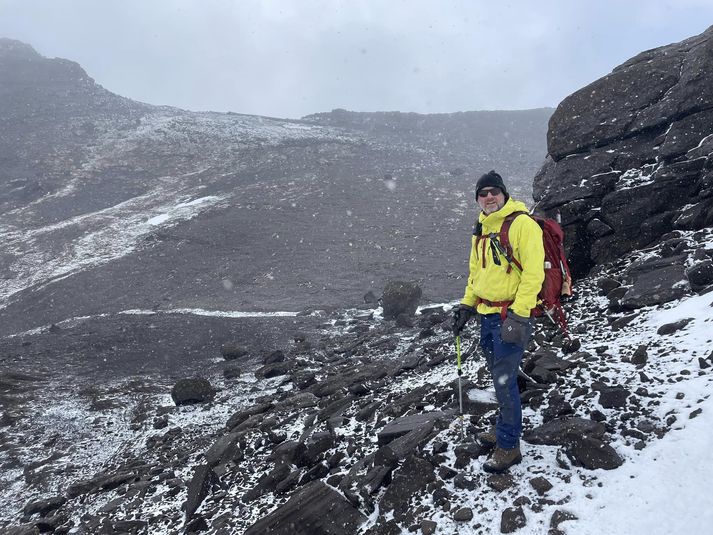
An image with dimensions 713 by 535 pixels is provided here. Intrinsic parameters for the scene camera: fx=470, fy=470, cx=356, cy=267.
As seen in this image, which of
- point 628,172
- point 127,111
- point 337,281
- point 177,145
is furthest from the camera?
point 127,111

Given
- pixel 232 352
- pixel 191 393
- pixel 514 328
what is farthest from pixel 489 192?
pixel 232 352

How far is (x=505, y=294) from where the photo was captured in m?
5.00

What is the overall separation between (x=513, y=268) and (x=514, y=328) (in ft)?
2.11

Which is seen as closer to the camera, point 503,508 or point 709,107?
point 503,508

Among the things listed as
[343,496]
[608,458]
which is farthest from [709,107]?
[343,496]

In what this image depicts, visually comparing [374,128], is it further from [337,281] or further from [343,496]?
[343,496]

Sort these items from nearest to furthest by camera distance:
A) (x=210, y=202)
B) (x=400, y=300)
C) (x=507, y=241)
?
(x=507, y=241)
(x=400, y=300)
(x=210, y=202)

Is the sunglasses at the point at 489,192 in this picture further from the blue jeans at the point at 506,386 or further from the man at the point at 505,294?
the blue jeans at the point at 506,386

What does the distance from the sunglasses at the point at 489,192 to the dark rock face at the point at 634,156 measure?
590 centimetres

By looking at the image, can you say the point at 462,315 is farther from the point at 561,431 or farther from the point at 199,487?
the point at 199,487

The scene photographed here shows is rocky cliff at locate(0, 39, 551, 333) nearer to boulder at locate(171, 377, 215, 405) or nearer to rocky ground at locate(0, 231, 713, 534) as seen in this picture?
boulder at locate(171, 377, 215, 405)

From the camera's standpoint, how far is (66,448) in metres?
10.9

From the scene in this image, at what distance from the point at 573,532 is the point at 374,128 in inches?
3028

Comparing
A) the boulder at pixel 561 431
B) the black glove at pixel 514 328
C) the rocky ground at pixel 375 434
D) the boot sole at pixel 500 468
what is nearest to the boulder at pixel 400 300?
the rocky ground at pixel 375 434
